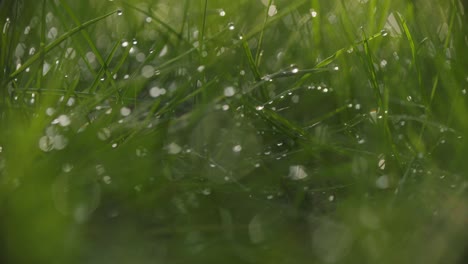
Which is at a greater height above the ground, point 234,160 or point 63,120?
point 63,120

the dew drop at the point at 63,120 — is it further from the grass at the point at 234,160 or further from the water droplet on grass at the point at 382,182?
the water droplet on grass at the point at 382,182

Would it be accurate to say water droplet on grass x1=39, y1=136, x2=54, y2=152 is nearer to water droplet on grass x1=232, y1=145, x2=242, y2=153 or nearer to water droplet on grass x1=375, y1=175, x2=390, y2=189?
water droplet on grass x1=232, y1=145, x2=242, y2=153

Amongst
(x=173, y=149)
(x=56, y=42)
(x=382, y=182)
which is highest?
(x=56, y=42)

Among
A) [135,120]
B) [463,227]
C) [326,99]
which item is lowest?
[463,227]

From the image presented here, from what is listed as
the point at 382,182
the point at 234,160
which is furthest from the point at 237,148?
the point at 382,182

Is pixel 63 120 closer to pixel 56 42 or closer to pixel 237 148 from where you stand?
pixel 56 42

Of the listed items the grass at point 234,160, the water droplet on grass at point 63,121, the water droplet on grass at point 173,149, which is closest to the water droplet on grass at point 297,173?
the grass at point 234,160

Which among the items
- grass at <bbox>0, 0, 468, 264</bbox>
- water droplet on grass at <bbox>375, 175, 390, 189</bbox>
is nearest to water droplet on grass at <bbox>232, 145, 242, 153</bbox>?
grass at <bbox>0, 0, 468, 264</bbox>

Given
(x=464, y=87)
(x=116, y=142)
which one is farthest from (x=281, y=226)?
(x=464, y=87)

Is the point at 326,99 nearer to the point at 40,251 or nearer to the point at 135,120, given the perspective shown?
the point at 135,120
